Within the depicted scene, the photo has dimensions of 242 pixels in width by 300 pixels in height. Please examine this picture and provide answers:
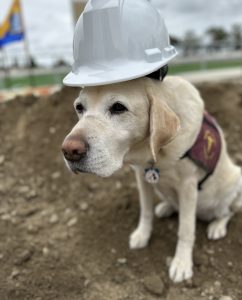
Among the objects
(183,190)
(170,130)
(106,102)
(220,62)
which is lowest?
(220,62)

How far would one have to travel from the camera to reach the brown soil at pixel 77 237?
2.55 metres

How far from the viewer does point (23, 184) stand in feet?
12.2

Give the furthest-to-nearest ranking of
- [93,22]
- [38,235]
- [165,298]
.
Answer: [38,235] < [165,298] < [93,22]

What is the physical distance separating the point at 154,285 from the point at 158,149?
990 millimetres

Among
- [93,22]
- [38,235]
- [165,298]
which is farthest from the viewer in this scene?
[38,235]

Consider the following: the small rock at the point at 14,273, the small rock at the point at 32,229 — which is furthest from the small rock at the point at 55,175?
the small rock at the point at 14,273

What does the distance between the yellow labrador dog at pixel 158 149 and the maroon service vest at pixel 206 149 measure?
0.09ft

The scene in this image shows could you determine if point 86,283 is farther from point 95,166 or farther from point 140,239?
point 95,166

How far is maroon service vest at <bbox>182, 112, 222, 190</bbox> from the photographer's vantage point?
2.43 meters

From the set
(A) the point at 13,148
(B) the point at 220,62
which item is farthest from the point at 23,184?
(B) the point at 220,62

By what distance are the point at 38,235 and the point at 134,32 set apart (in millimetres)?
1816

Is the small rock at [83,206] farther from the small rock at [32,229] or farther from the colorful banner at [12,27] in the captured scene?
the colorful banner at [12,27]

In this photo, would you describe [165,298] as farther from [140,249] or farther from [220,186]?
[220,186]

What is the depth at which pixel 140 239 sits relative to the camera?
2914 mm
